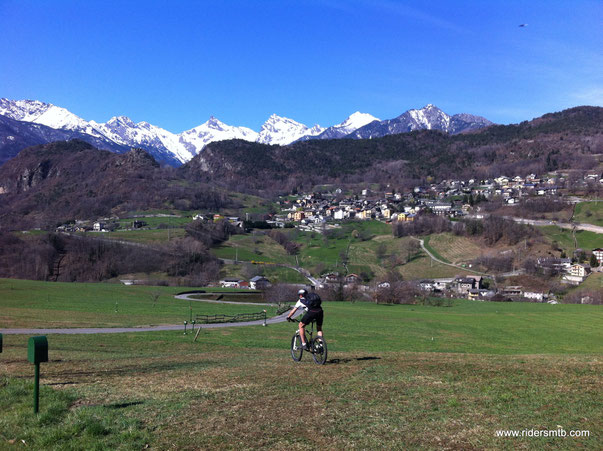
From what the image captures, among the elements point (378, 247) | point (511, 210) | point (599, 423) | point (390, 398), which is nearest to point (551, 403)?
point (599, 423)

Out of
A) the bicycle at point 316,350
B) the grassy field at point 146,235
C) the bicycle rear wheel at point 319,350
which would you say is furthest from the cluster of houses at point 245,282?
the bicycle rear wheel at point 319,350

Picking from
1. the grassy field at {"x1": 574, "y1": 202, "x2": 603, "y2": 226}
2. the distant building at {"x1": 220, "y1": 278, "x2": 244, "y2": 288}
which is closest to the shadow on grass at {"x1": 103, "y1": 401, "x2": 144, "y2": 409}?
the distant building at {"x1": 220, "y1": 278, "x2": 244, "y2": 288}

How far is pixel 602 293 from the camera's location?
82750mm

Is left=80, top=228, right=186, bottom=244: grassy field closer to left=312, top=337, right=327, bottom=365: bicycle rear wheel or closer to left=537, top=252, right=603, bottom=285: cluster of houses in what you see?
left=537, top=252, right=603, bottom=285: cluster of houses

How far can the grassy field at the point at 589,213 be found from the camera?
5177 inches

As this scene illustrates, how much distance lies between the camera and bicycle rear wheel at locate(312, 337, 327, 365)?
14367 millimetres

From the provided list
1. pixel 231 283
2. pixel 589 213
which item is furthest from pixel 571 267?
pixel 231 283

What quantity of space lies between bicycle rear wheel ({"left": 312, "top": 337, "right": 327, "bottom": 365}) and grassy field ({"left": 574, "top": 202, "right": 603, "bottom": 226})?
13590 centimetres

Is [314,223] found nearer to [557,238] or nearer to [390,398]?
[557,238]

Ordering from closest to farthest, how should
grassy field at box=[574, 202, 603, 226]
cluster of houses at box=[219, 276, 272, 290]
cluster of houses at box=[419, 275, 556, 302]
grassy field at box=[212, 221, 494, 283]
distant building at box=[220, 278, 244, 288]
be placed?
1. cluster of houses at box=[419, 275, 556, 302]
2. cluster of houses at box=[219, 276, 272, 290]
3. distant building at box=[220, 278, 244, 288]
4. grassy field at box=[212, 221, 494, 283]
5. grassy field at box=[574, 202, 603, 226]

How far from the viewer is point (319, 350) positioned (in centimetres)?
1448

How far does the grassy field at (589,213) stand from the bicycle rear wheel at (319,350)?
13590 centimetres

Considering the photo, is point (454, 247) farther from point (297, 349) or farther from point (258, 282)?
point (297, 349)

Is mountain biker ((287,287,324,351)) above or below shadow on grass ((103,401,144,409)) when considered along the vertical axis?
above
